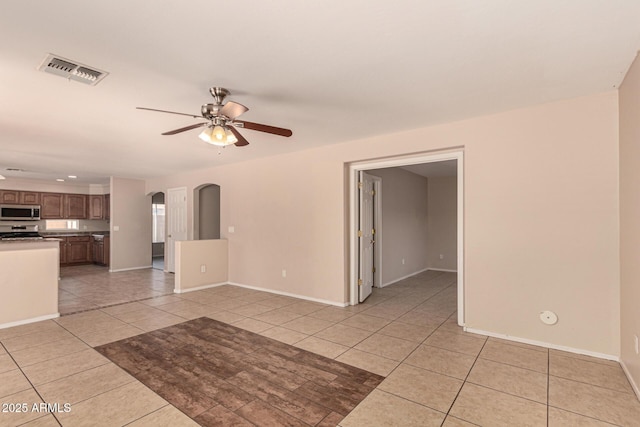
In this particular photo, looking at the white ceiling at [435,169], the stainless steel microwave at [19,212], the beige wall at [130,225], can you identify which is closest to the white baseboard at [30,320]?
the beige wall at [130,225]

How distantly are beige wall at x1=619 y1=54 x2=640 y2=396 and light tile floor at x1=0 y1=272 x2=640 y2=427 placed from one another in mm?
322

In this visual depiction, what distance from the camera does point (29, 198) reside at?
8.52m

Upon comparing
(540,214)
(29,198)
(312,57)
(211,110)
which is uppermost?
(312,57)

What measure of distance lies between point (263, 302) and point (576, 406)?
3.90 meters

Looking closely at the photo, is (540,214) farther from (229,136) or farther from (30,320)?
(30,320)

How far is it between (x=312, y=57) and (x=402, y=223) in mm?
5270

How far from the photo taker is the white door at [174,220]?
294 inches

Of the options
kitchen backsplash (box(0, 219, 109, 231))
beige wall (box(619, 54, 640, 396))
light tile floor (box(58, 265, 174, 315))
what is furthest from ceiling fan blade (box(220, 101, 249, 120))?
kitchen backsplash (box(0, 219, 109, 231))

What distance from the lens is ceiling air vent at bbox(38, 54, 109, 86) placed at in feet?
7.34

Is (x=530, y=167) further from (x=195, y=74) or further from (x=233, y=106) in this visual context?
(x=195, y=74)

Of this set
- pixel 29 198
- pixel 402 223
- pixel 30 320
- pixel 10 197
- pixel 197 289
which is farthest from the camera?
pixel 29 198

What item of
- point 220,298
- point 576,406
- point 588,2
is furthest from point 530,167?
point 220,298

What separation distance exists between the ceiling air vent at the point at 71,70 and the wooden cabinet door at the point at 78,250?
8.53 metres

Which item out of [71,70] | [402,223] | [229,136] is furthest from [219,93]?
[402,223]
